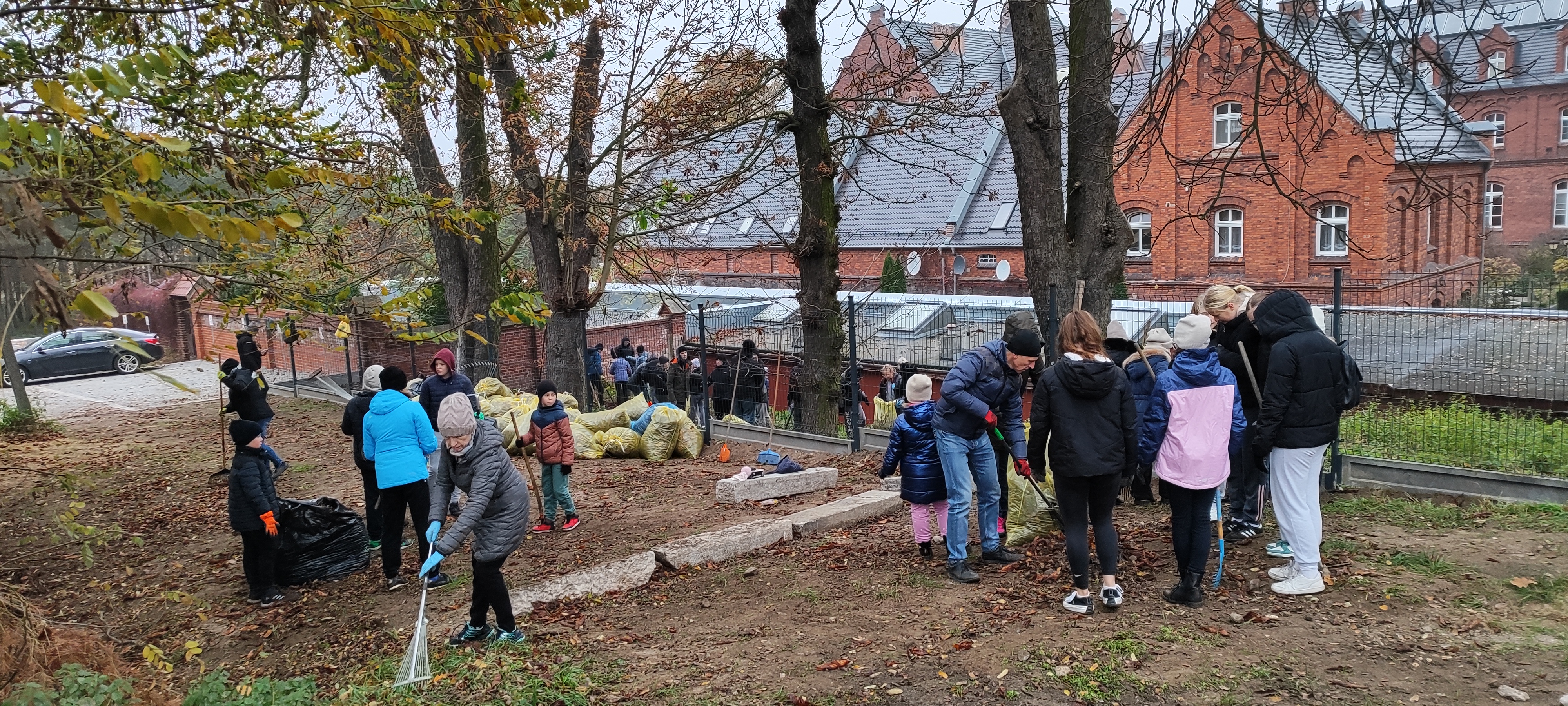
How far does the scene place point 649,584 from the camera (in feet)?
21.0

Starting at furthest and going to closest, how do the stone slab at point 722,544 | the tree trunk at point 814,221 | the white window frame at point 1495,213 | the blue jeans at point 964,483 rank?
the white window frame at point 1495,213
the tree trunk at point 814,221
the stone slab at point 722,544
the blue jeans at point 964,483

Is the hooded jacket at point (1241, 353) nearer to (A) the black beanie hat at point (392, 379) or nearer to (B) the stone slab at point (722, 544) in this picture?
(B) the stone slab at point (722, 544)

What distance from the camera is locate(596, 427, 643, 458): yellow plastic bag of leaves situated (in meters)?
11.5

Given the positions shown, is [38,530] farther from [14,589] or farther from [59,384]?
[59,384]

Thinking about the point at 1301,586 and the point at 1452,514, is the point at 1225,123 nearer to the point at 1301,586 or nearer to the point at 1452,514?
the point at 1452,514

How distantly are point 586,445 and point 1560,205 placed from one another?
162ft

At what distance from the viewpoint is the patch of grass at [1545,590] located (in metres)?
5.09

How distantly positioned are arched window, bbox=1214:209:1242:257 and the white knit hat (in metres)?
24.9

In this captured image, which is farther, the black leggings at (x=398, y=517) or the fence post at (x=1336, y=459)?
the fence post at (x=1336, y=459)

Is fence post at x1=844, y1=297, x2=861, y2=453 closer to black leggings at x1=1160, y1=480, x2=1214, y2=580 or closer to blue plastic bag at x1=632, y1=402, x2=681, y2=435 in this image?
blue plastic bag at x1=632, y1=402, x2=681, y2=435

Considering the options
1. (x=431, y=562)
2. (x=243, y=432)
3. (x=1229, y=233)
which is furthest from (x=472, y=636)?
(x=1229, y=233)

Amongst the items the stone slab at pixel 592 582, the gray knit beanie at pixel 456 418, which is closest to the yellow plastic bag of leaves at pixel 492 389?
the stone slab at pixel 592 582

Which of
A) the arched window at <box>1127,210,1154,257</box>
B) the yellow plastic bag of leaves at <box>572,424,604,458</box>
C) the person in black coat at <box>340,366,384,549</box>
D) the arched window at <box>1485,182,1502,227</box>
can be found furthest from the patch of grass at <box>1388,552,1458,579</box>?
the arched window at <box>1485,182,1502,227</box>

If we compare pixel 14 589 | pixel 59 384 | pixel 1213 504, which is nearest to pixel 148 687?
pixel 14 589
